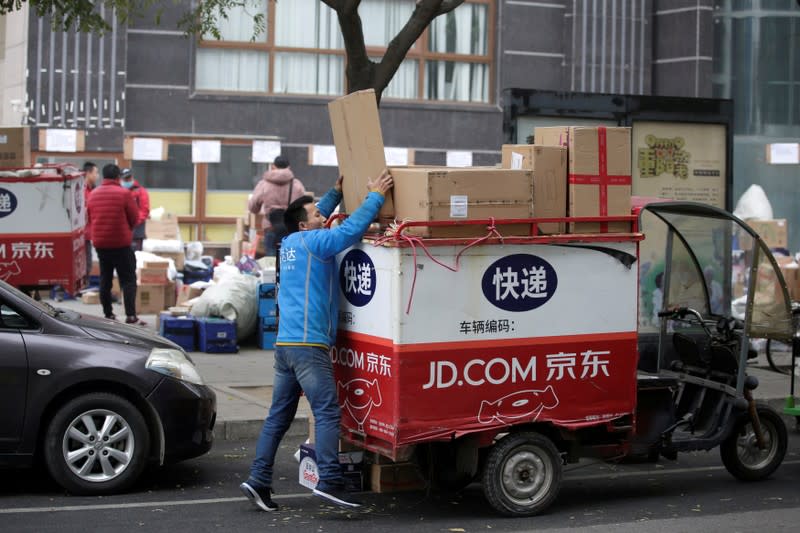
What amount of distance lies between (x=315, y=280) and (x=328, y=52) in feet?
54.7

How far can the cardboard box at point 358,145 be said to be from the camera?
7582mm

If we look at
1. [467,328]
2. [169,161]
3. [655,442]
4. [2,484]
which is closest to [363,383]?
[467,328]

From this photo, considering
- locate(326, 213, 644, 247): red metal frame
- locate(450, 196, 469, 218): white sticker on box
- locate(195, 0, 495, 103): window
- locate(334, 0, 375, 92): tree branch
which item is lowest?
locate(326, 213, 644, 247): red metal frame

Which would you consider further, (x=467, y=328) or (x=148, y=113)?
(x=148, y=113)

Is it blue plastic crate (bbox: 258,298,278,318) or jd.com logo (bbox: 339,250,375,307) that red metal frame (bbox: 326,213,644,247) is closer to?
jd.com logo (bbox: 339,250,375,307)

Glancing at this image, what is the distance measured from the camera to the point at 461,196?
7375mm

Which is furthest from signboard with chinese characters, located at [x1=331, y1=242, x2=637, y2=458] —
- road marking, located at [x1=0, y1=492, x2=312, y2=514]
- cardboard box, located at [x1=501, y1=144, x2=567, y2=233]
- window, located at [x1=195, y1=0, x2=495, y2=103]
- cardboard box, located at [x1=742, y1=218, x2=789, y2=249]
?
window, located at [x1=195, y1=0, x2=495, y2=103]

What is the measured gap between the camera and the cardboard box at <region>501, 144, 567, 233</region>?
7648 mm

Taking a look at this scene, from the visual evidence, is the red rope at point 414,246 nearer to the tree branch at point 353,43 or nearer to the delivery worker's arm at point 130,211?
the tree branch at point 353,43

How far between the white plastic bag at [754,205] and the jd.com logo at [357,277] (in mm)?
16160

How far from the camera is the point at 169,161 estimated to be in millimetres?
22109

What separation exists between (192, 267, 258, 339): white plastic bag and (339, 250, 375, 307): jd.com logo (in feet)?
21.7

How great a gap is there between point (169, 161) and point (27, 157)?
8.05 meters

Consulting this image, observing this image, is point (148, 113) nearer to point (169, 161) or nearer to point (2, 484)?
point (169, 161)
